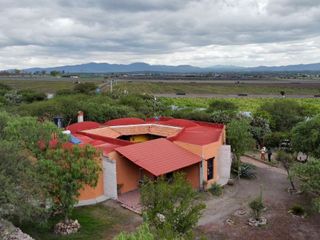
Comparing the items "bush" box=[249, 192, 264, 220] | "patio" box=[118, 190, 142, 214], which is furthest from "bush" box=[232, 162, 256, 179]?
"patio" box=[118, 190, 142, 214]

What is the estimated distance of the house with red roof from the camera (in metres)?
26.0

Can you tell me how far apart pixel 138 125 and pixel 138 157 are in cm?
1071

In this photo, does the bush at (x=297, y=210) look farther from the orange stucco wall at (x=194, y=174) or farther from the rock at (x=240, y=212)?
the orange stucco wall at (x=194, y=174)

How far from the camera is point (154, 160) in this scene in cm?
2708

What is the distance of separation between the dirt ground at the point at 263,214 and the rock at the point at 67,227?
22.3 ft

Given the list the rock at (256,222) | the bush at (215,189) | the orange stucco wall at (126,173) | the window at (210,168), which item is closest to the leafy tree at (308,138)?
the window at (210,168)

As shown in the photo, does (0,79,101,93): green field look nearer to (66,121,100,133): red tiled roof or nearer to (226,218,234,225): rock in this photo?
(66,121,100,133): red tiled roof

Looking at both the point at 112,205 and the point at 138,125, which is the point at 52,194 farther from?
the point at 138,125

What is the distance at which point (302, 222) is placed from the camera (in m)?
24.1

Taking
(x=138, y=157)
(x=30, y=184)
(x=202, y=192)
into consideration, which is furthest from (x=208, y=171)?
(x=30, y=184)

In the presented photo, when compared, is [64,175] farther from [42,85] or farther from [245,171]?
[42,85]

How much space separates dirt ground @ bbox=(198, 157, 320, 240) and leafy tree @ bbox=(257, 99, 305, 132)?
22353mm

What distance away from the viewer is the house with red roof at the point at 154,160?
26000 mm

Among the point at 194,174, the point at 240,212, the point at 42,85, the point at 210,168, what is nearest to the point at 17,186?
the point at 240,212
